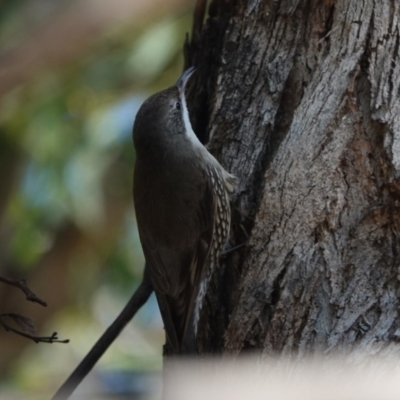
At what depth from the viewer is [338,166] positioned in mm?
3129

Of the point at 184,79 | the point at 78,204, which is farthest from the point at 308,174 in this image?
the point at 78,204

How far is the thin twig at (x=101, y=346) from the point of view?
3418 millimetres

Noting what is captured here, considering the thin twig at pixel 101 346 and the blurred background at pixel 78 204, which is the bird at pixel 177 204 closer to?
the thin twig at pixel 101 346

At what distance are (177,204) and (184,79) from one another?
1.81ft

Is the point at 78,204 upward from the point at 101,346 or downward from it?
upward

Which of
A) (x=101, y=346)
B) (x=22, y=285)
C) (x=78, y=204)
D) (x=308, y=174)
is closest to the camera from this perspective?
(x=22, y=285)

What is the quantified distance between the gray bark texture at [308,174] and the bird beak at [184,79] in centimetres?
16

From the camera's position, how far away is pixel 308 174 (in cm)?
314

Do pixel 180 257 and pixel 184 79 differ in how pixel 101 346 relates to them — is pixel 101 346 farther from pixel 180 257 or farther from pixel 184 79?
pixel 184 79

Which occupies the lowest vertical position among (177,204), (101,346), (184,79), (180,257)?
(101,346)

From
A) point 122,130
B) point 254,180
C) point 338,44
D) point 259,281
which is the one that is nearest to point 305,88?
point 338,44

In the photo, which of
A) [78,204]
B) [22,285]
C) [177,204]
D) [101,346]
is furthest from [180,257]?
[78,204]

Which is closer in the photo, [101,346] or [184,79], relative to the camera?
[101,346]

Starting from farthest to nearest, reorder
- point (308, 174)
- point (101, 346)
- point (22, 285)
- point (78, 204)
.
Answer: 1. point (78, 204)
2. point (101, 346)
3. point (308, 174)
4. point (22, 285)
